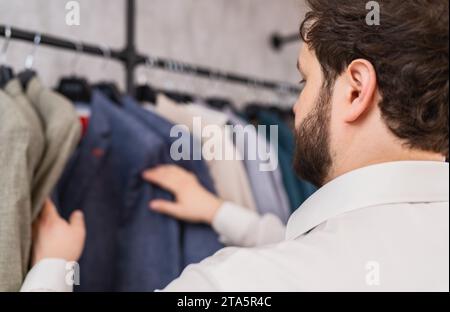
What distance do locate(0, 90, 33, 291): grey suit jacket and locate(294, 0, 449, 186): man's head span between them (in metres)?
0.34

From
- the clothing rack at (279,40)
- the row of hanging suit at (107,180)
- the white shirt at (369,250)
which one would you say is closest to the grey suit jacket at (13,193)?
the row of hanging suit at (107,180)

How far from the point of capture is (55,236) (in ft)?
2.17

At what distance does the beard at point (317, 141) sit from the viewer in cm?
49

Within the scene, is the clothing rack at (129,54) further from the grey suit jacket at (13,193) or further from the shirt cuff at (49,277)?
the shirt cuff at (49,277)

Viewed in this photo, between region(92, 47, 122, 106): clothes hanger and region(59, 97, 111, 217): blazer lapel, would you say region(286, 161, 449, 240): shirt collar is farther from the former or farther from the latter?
region(92, 47, 122, 106): clothes hanger

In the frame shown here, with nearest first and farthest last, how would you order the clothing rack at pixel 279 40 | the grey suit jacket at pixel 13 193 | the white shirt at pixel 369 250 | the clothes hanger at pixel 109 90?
the white shirt at pixel 369 250
the grey suit jacket at pixel 13 193
the clothes hanger at pixel 109 90
the clothing rack at pixel 279 40

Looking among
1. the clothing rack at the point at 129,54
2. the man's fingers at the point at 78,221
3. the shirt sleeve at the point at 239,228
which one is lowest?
the shirt sleeve at the point at 239,228

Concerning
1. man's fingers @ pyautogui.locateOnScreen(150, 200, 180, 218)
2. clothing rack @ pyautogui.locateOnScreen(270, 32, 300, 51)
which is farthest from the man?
clothing rack @ pyautogui.locateOnScreen(270, 32, 300, 51)

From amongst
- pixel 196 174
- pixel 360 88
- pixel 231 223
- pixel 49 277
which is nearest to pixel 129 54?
pixel 196 174

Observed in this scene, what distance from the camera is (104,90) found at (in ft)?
3.08

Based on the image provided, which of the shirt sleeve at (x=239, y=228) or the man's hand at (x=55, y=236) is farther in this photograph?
the shirt sleeve at (x=239, y=228)

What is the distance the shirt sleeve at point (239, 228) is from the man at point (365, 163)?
321mm
